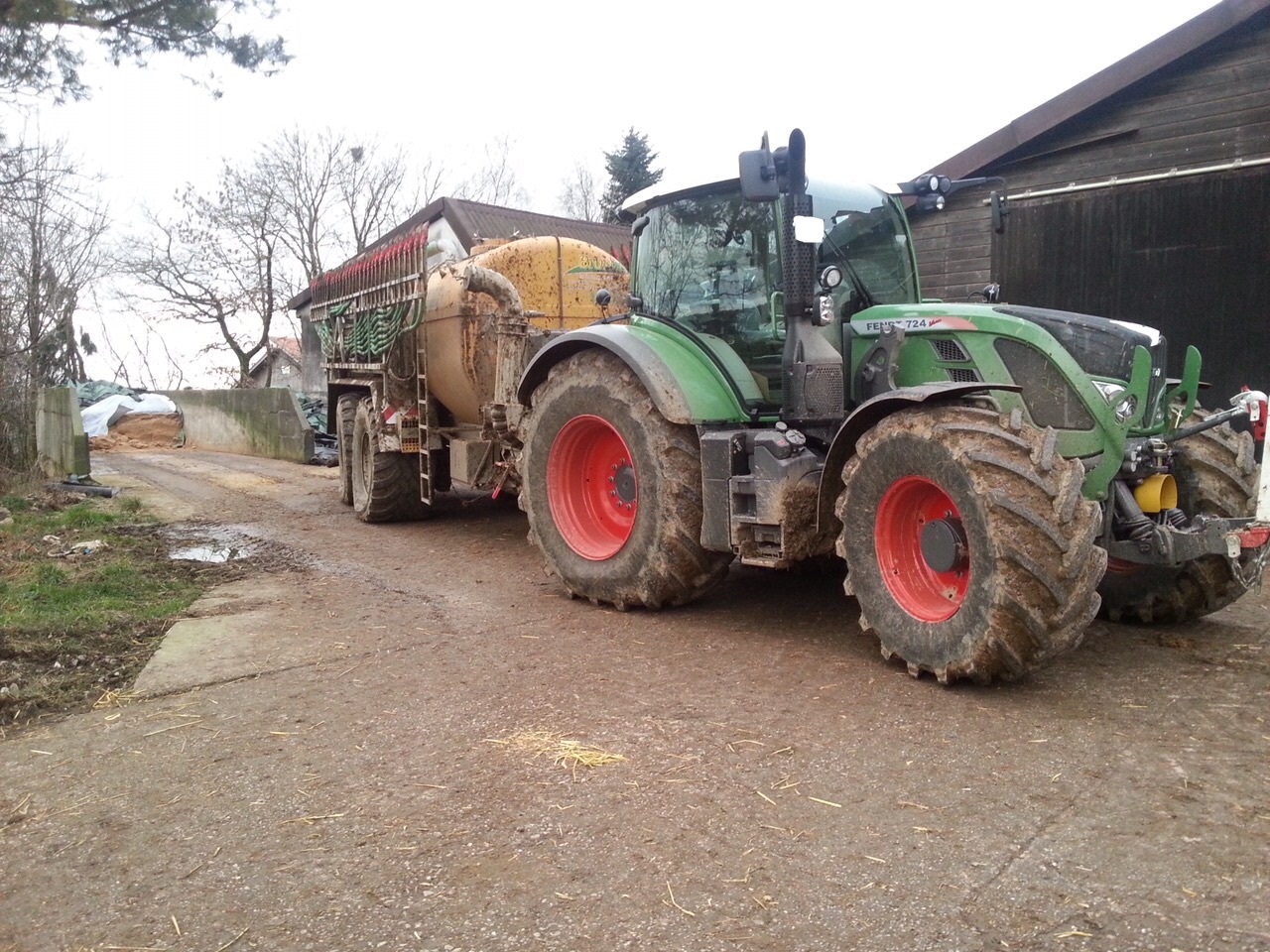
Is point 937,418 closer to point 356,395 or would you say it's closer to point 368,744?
point 368,744

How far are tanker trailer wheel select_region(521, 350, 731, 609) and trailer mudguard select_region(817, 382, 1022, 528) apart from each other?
2.69 feet

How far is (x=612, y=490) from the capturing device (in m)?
6.42

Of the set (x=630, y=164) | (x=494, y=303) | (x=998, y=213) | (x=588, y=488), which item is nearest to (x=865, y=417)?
(x=998, y=213)

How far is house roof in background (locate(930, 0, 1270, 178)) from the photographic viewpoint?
8.07 meters

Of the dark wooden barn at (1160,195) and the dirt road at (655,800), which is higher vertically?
the dark wooden barn at (1160,195)

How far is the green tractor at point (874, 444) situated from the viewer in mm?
4023

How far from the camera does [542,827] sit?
10.4ft

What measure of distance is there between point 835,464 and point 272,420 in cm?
1565

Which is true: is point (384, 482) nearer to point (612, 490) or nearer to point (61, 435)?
point (612, 490)

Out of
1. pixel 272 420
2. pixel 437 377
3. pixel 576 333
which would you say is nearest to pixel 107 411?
pixel 272 420

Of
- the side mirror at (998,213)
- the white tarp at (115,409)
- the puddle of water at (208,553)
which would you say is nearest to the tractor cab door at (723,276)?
the side mirror at (998,213)

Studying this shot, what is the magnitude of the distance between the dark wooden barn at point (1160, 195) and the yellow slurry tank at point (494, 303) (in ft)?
10.2

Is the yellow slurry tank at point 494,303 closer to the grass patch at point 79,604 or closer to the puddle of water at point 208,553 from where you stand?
the puddle of water at point 208,553

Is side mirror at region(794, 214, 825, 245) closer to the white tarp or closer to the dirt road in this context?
the dirt road
